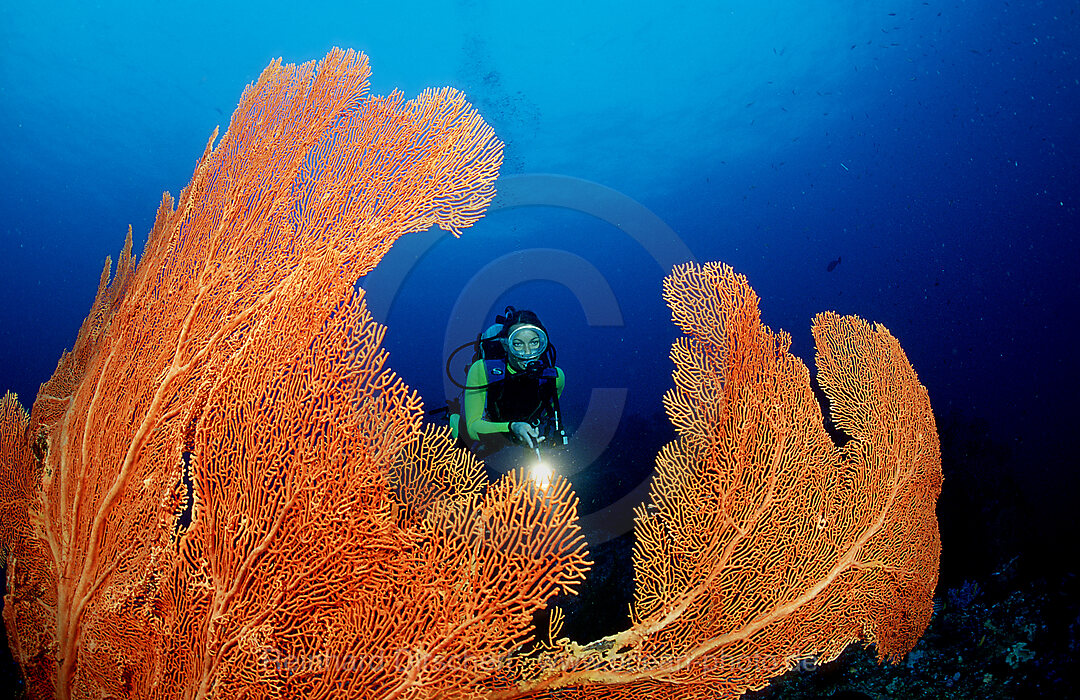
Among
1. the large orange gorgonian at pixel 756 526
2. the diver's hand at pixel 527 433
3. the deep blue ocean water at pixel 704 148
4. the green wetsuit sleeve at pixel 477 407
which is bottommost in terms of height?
the large orange gorgonian at pixel 756 526

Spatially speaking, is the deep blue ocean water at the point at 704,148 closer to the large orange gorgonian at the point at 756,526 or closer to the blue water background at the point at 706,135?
the blue water background at the point at 706,135

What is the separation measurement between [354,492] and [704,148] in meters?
33.6

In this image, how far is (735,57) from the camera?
76.8ft

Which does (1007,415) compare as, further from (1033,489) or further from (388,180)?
(388,180)

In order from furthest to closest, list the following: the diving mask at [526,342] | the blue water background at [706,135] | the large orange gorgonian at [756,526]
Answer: the blue water background at [706,135]
the diving mask at [526,342]
the large orange gorgonian at [756,526]

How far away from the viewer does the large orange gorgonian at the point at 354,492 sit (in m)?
1.90

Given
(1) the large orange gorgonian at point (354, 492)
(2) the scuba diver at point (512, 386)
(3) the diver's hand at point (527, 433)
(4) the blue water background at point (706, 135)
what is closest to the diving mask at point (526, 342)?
(2) the scuba diver at point (512, 386)

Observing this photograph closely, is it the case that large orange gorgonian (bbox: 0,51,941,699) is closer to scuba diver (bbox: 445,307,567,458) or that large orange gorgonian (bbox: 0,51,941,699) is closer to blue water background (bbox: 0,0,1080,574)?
scuba diver (bbox: 445,307,567,458)

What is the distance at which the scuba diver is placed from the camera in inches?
159

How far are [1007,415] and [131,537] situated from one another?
26226mm

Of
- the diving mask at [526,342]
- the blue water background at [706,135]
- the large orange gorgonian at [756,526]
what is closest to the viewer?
the large orange gorgonian at [756,526]

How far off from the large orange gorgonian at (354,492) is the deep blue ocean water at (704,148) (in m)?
5.96

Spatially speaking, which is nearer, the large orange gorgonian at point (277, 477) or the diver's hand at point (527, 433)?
the large orange gorgonian at point (277, 477)

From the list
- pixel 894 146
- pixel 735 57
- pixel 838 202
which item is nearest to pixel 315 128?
pixel 735 57
